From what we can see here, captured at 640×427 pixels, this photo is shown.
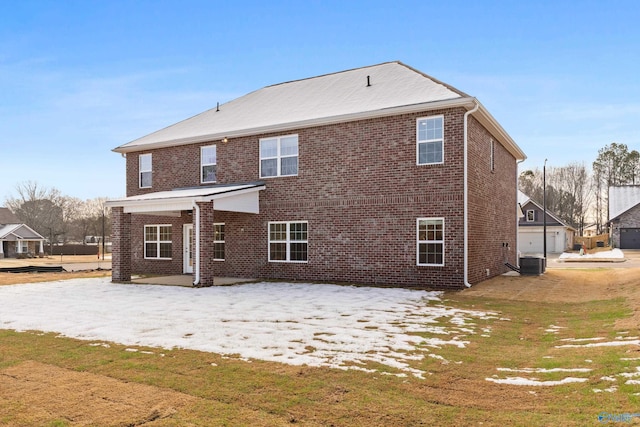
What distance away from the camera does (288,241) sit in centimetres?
1734

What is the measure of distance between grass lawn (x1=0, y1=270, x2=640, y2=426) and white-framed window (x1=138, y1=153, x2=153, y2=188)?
1434 cm

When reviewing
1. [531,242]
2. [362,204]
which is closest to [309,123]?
[362,204]

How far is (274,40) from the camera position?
59.9ft

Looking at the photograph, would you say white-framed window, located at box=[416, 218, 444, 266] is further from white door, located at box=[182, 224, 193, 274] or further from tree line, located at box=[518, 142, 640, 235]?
tree line, located at box=[518, 142, 640, 235]

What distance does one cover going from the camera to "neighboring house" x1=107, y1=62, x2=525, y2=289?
14.8 m

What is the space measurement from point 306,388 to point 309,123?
12537 mm

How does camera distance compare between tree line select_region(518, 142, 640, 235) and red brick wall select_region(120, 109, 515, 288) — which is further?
tree line select_region(518, 142, 640, 235)

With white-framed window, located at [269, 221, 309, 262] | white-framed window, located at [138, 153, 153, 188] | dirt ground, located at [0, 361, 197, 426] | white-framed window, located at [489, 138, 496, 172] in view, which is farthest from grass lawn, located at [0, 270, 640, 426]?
white-framed window, located at [138, 153, 153, 188]

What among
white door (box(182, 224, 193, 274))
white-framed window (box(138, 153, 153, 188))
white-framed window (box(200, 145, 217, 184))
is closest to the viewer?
white-framed window (box(200, 145, 217, 184))

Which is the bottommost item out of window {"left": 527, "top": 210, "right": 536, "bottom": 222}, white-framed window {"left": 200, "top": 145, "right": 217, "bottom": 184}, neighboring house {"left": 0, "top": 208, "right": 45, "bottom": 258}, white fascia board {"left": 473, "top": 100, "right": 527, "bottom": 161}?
neighboring house {"left": 0, "top": 208, "right": 45, "bottom": 258}

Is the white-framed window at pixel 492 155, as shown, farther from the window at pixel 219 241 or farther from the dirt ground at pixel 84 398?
the dirt ground at pixel 84 398

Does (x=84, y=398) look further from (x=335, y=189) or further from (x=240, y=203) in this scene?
(x=335, y=189)

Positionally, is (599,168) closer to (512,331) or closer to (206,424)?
(512,331)

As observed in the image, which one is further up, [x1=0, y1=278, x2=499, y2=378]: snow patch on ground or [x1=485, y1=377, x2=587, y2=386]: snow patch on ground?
[x1=485, y1=377, x2=587, y2=386]: snow patch on ground
